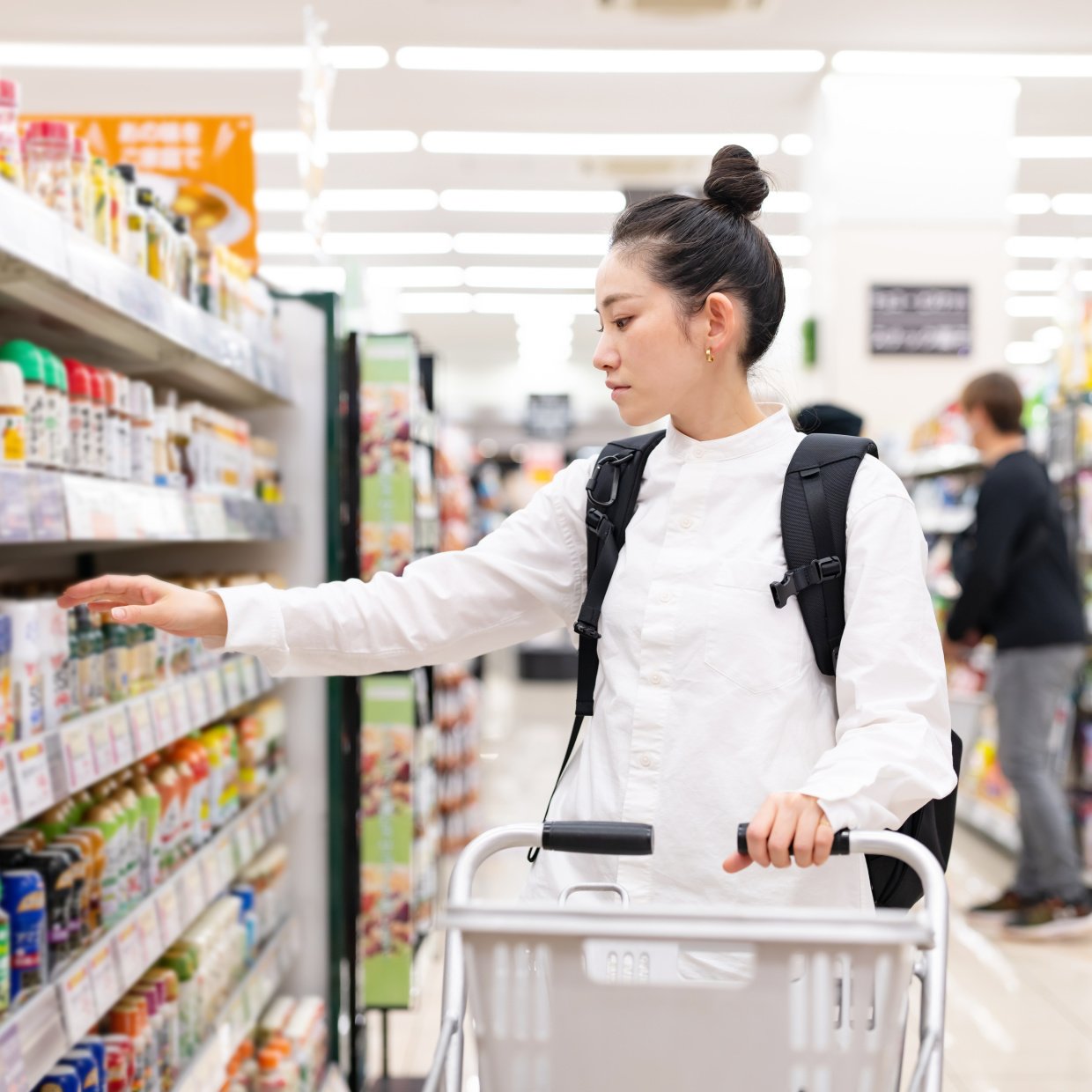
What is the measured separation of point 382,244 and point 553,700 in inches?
186

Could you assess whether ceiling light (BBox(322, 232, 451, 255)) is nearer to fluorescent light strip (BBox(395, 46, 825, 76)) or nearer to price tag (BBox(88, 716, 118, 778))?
fluorescent light strip (BBox(395, 46, 825, 76))

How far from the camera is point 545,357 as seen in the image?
19.4m

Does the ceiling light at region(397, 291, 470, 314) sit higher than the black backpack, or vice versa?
the ceiling light at region(397, 291, 470, 314)

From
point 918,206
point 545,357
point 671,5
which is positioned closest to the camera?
point 671,5

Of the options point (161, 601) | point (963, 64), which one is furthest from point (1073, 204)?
point (161, 601)

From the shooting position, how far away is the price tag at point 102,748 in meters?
1.99

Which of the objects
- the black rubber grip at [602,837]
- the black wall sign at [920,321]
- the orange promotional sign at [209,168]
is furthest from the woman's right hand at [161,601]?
the black wall sign at [920,321]

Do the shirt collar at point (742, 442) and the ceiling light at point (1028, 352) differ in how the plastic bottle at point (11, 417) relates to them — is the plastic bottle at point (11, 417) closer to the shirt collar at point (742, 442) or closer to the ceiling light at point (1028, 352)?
the shirt collar at point (742, 442)

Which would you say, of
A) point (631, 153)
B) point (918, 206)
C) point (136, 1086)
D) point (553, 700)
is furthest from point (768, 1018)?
point (553, 700)

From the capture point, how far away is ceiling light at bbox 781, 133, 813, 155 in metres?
9.20

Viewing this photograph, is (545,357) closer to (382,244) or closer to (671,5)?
(382,244)

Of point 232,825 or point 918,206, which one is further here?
point 918,206

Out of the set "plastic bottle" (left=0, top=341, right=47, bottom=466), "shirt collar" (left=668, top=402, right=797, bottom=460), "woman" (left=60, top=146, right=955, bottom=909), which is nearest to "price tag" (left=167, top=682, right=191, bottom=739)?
"plastic bottle" (left=0, top=341, right=47, bottom=466)

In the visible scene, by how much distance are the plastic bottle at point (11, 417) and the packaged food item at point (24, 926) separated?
22.3 inches
